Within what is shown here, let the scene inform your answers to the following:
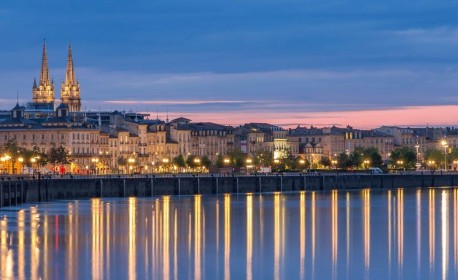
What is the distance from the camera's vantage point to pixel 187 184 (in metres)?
120

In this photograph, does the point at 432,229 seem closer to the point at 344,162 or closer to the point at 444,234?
the point at 444,234

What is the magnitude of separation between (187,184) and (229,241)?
57577 mm

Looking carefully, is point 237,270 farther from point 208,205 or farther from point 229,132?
point 229,132

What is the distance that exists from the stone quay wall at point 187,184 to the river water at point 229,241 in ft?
13.1

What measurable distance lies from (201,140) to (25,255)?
131799mm

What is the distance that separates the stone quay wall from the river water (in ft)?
13.1

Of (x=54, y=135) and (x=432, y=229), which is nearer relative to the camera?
A: (x=432, y=229)

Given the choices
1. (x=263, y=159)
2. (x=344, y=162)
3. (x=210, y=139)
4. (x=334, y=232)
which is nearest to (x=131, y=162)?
(x=263, y=159)

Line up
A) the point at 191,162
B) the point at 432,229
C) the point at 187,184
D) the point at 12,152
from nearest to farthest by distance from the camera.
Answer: the point at 432,229
the point at 187,184
the point at 12,152
the point at 191,162

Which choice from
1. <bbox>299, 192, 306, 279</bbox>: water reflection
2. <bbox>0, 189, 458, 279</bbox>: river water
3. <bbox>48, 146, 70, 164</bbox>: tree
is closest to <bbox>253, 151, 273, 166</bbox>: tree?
<bbox>48, 146, 70, 164</bbox>: tree

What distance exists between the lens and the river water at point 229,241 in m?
51.2

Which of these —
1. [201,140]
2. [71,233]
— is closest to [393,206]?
[71,233]

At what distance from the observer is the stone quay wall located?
10044 cm

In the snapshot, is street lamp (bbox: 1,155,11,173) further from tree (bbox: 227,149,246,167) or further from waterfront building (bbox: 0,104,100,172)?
tree (bbox: 227,149,246,167)
